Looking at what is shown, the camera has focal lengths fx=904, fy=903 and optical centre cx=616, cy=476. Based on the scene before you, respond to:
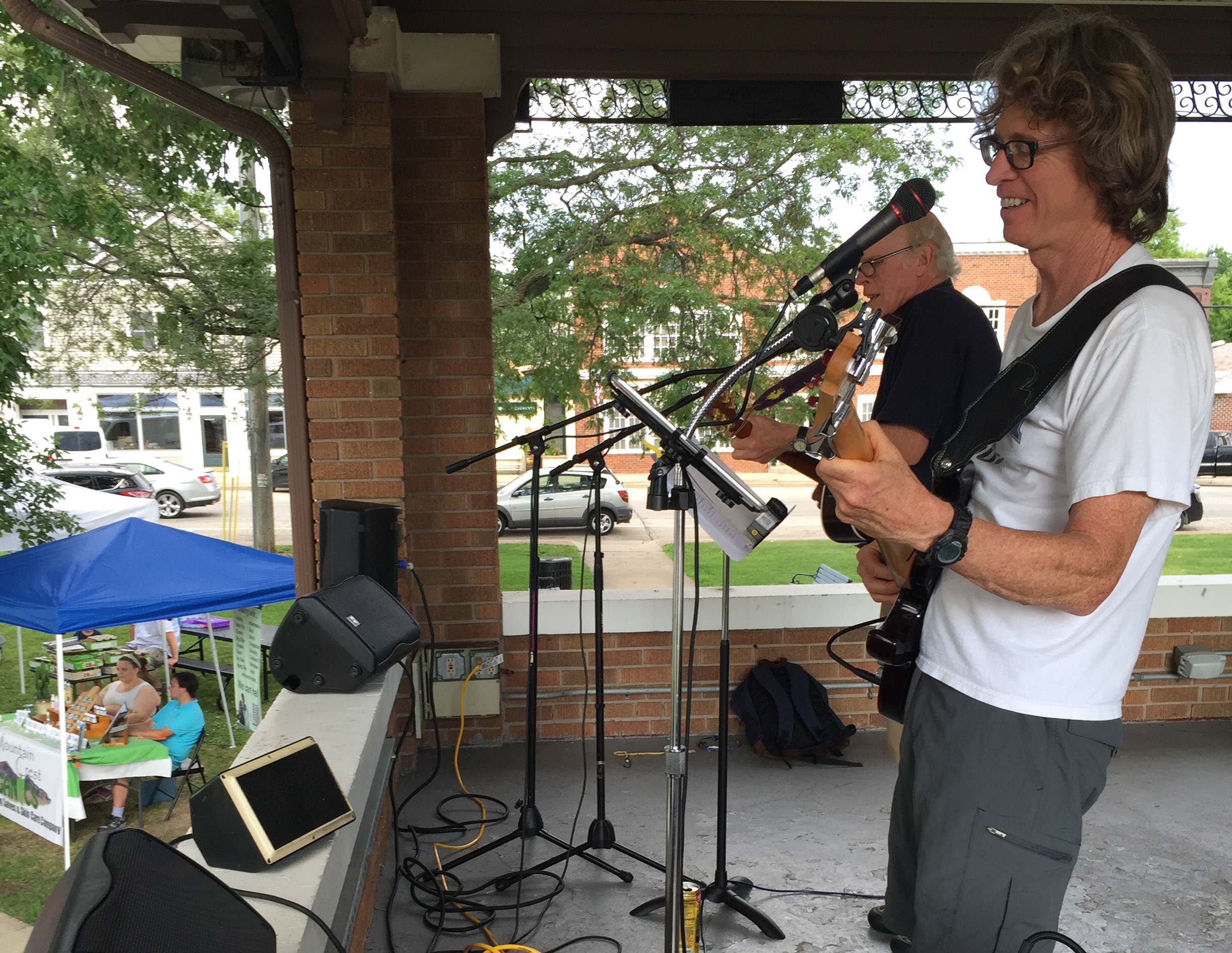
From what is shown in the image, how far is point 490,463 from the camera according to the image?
11.9 ft

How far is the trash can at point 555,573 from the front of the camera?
424 centimetres

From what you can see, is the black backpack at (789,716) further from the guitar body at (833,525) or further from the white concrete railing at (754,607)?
the guitar body at (833,525)

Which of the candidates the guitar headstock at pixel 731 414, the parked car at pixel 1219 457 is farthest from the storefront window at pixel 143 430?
the parked car at pixel 1219 457

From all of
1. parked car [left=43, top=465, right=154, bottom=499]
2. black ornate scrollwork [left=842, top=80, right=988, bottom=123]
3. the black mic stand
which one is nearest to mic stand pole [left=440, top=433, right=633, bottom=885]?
the black mic stand

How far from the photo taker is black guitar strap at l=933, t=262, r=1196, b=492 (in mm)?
1148

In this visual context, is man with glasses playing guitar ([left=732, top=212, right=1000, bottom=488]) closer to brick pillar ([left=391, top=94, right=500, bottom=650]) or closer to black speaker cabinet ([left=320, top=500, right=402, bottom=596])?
black speaker cabinet ([left=320, top=500, right=402, bottom=596])

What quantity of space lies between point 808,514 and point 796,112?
9.02 metres

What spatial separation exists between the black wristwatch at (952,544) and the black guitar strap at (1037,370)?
171 mm

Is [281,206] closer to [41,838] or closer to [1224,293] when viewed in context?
[41,838]

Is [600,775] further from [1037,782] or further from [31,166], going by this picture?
[31,166]

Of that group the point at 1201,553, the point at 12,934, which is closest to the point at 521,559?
the point at 12,934

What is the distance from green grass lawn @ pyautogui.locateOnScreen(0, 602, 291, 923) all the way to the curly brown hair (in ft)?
12.7

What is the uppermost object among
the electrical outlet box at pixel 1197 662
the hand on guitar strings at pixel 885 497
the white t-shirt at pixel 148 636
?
the hand on guitar strings at pixel 885 497

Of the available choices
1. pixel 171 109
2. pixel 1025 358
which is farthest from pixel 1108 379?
pixel 171 109
